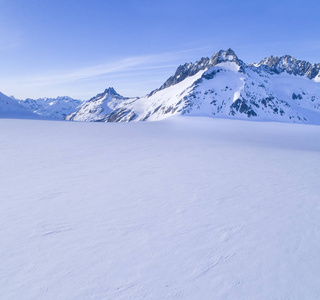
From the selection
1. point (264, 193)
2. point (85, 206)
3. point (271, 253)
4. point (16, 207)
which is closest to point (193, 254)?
point (271, 253)

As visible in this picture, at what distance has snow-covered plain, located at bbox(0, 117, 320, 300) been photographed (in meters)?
3.89

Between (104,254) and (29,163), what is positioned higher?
(29,163)

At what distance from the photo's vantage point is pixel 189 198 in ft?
25.2

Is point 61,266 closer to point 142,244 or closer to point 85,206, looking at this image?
point 142,244

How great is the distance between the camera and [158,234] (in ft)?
17.8

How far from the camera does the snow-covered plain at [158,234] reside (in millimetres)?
3893

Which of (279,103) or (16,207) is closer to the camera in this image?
(16,207)

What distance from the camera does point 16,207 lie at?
681 centimetres

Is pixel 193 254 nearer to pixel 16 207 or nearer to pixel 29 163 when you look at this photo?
pixel 16 207

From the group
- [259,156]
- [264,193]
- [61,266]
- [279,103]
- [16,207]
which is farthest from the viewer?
[279,103]

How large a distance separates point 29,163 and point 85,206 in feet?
23.2

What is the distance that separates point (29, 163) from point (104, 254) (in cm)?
→ 961

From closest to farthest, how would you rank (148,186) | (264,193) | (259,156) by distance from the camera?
(264,193) → (148,186) → (259,156)

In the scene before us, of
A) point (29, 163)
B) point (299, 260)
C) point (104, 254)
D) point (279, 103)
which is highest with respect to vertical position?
point (279, 103)
